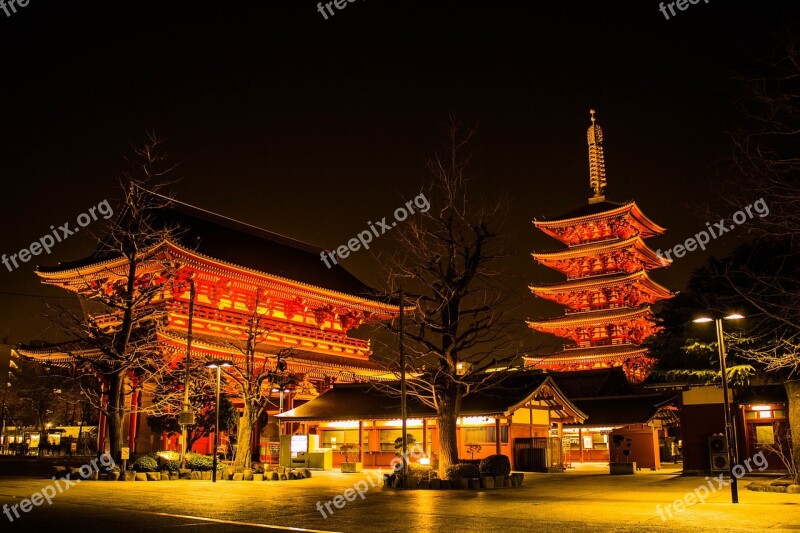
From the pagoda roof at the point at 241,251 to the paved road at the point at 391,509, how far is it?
1754 cm

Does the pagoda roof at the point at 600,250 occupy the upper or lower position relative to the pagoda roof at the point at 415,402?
upper

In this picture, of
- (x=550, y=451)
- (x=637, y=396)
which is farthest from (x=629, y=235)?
(x=550, y=451)

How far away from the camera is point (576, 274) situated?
2253 inches

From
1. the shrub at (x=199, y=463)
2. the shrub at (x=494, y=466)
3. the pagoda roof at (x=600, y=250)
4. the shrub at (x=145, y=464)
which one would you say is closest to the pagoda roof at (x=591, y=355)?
the pagoda roof at (x=600, y=250)

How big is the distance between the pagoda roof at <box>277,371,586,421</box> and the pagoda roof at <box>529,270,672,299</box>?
17.8 metres

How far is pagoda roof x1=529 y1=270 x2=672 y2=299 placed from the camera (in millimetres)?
52656

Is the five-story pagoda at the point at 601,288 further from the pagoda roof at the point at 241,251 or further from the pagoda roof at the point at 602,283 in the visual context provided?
the pagoda roof at the point at 241,251

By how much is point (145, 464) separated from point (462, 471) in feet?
38.0

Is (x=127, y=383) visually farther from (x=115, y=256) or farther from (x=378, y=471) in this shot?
(x=378, y=471)

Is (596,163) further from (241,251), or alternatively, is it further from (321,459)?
(321,459)

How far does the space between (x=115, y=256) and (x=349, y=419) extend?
48.7ft

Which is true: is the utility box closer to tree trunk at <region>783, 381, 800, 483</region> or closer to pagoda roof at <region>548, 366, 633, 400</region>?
pagoda roof at <region>548, 366, 633, 400</region>

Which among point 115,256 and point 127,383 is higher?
point 115,256

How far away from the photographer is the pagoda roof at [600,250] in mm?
53500
